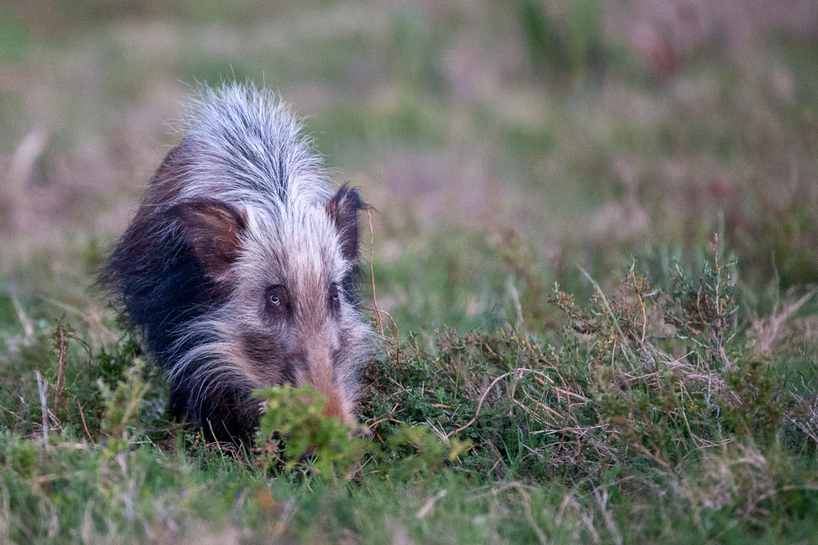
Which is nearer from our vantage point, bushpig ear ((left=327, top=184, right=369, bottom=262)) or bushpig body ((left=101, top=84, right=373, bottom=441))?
bushpig body ((left=101, top=84, right=373, bottom=441))

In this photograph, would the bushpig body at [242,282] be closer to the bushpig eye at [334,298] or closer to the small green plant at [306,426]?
the bushpig eye at [334,298]

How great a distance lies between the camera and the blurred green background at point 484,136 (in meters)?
6.66

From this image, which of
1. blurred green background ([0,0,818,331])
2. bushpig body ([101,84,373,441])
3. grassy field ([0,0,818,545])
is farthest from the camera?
blurred green background ([0,0,818,331])

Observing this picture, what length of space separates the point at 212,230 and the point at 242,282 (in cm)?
30

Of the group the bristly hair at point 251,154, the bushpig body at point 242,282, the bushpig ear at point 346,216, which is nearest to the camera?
the bushpig body at point 242,282

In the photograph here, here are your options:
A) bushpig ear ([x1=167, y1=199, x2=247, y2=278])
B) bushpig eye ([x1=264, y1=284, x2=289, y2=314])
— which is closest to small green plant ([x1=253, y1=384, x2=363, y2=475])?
bushpig eye ([x1=264, y1=284, x2=289, y2=314])

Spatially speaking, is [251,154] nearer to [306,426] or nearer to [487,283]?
[306,426]

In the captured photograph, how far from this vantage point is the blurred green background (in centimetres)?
666

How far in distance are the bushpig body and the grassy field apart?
26cm

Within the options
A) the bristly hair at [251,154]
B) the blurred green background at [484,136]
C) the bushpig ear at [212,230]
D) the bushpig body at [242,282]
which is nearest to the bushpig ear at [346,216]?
the bushpig body at [242,282]

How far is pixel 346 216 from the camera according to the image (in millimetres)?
4355

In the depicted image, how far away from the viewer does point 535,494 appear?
3.29 metres

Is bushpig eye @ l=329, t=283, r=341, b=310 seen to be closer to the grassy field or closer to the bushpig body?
the bushpig body

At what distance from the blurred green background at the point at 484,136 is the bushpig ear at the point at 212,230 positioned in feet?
5.06
